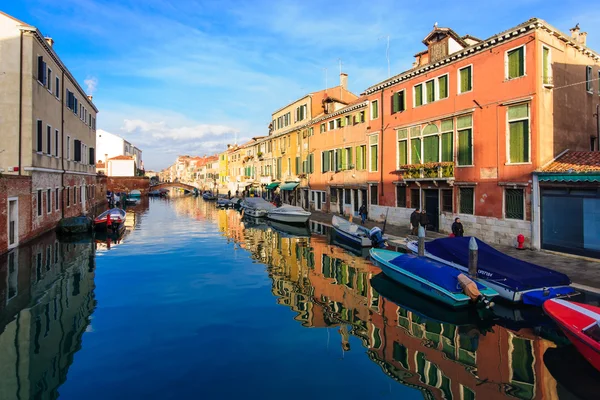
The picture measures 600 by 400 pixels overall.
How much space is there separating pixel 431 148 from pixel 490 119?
4.05m

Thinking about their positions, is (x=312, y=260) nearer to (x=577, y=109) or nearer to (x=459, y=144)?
(x=459, y=144)

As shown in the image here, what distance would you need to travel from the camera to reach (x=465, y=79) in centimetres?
1905

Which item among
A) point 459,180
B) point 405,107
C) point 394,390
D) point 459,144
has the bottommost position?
point 394,390

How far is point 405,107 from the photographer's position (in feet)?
75.9

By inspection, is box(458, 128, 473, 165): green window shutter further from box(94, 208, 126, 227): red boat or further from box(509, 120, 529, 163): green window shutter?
box(94, 208, 126, 227): red boat

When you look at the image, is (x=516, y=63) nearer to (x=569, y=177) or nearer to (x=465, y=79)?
(x=465, y=79)

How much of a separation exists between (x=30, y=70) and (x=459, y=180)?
22.8 meters

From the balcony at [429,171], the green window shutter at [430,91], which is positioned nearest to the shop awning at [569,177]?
the balcony at [429,171]

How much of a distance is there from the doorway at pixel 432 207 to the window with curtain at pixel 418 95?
5.23 metres

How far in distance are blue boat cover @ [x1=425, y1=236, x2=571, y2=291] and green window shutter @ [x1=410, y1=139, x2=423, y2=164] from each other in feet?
33.2

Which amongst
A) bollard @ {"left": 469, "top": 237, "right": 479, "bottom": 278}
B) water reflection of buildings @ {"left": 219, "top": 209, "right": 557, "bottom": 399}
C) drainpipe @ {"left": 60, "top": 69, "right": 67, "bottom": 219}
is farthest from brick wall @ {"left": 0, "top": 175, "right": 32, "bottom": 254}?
bollard @ {"left": 469, "top": 237, "right": 479, "bottom": 278}

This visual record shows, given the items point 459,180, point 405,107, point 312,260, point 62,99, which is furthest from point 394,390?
point 62,99

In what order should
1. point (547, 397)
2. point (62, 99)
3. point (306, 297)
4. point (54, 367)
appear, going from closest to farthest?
1. point (547, 397)
2. point (54, 367)
3. point (306, 297)
4. point (62, 99)

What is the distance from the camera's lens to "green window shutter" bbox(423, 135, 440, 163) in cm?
2078
